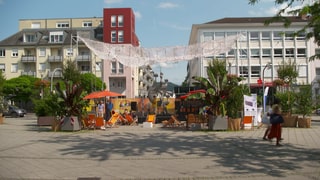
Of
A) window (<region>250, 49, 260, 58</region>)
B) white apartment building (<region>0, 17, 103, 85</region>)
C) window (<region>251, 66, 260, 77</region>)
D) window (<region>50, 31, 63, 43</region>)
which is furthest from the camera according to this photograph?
window (<region>50, 31, 63, 43</region>)

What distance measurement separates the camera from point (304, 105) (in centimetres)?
1980

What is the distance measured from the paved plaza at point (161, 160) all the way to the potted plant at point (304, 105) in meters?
6.34

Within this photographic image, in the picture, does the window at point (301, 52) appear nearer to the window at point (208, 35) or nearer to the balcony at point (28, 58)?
the window at point (208, 35)

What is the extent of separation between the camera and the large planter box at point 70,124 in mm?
18469

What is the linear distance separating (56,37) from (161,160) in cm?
6590

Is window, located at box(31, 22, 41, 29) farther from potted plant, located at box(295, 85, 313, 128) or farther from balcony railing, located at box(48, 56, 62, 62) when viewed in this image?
potted plant, located at box(295, 85, 313, 128)

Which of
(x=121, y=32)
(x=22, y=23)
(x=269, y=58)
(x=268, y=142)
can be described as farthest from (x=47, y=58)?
(x=268, y=142)

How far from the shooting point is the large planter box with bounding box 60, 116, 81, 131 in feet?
60.6

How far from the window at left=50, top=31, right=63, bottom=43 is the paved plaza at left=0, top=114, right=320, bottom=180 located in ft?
197

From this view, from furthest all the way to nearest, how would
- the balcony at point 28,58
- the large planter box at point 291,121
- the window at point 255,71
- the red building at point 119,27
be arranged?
1. the balcony at point 28,58
2. the window at point 255,71
3. the red building at point 119,27
4. the large planter box at point 291,121

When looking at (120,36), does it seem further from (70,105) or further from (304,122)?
(304,122)

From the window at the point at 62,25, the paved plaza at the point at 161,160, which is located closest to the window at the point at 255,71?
the window at the point at 62,25

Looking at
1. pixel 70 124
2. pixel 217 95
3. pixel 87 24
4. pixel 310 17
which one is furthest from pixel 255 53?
pixel 310 17

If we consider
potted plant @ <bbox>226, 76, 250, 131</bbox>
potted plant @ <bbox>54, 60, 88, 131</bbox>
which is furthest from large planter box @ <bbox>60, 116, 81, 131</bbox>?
potted plant @ <bbox>226, 76, 250, 131</bbox>
